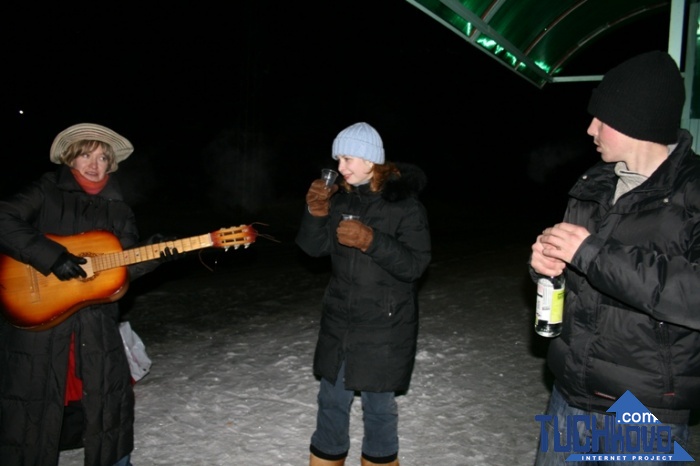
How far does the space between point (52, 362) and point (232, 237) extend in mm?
1243

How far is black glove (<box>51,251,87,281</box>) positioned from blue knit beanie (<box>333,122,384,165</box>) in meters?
1.67

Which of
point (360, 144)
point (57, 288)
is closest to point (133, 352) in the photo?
point (57, 288)

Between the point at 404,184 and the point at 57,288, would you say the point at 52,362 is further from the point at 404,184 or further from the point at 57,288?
the point at 404,184

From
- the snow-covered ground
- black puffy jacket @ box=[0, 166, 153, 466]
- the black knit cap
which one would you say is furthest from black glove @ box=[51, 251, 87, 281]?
the black knit cap

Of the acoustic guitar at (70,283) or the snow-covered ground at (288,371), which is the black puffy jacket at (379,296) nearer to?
the acoustic guitar at (70,283)

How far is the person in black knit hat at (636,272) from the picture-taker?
6.59ft

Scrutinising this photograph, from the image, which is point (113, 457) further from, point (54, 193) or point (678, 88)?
point (678, 88)

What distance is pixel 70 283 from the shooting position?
328cm

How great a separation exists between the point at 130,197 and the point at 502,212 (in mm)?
14417

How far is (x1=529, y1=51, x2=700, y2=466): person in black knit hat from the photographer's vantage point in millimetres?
2010

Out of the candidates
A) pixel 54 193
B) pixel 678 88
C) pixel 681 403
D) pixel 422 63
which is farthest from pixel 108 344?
pixel 422 63

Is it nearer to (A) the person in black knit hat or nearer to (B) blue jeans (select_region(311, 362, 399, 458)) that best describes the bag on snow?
(B) blue jeans (select_region(311, 362, 399, 458))

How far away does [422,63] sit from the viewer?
121ft

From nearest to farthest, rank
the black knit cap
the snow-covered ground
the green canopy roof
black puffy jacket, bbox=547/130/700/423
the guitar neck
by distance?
black puffy jacket, bbox=547/130/700/423 < the black knit cap < the guitar neck < the snow-covered ground < the green canopy roof
